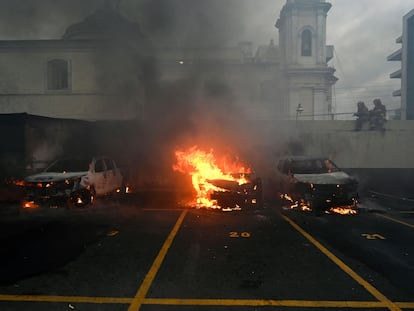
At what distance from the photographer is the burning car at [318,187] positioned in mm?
8125

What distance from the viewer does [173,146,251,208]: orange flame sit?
8844 mm

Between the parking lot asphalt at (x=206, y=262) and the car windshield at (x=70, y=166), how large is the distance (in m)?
1.75

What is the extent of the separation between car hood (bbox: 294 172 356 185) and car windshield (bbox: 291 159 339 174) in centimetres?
39

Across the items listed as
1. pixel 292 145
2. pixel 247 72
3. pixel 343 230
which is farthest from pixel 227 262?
pixel 247 72

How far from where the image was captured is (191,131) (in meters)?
12.6

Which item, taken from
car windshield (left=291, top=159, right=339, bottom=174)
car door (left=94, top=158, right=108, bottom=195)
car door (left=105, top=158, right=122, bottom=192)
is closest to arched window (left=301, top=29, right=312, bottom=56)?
car windshield (left=291, top=159, right=339, bottom=174)

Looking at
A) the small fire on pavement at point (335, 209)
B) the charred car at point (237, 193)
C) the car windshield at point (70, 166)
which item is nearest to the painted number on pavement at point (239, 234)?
the charred car at point (237, 193)

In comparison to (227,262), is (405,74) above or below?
above

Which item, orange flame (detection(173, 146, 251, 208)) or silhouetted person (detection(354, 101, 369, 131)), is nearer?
orange flame (detection(173, 146, 251, 208))

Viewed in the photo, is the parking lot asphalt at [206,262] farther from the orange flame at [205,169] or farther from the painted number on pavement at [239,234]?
the orange flame at [205,169]

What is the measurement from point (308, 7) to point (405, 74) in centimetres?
1124

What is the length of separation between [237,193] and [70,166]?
465 cm

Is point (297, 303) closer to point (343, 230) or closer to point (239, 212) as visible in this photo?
point (343, 230)

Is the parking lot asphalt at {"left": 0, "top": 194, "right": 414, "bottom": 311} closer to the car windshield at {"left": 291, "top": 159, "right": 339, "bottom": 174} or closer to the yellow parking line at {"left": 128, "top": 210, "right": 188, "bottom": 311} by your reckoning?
the yellow parking line at {"left": 128, "top": 210, "right": 188, "bottom": 311}
